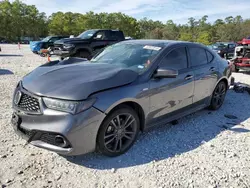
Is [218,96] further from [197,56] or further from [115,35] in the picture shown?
[115,35]

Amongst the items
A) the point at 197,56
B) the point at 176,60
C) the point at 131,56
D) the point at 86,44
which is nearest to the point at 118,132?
the point at 131,56

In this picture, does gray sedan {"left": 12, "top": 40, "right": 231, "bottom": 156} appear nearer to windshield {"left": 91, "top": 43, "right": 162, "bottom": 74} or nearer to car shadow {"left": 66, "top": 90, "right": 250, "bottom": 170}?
windshield {"left": 91, "top": 43, "right": 162, "bottom": 74}

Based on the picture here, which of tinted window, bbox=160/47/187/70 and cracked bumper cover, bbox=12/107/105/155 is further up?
tinted window, bbox=160/47/187/70

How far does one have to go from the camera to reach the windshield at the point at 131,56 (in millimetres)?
3858

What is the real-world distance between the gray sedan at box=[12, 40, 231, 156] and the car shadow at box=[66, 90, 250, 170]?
182 mm

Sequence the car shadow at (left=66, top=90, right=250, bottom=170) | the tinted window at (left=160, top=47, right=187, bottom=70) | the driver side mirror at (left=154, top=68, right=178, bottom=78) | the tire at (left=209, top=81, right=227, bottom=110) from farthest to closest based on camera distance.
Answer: the tire at (left=209, top=81, right=227, bottom=110) → the tinted window at (left=160, top=47, right=187, bottom=70) → the driver side mirror at (left=154, top=68, right=178, bottom=78) → the car shadow at (left=66, top=90, right=250, bottom=170)

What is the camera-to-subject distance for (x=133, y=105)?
353 centimetres

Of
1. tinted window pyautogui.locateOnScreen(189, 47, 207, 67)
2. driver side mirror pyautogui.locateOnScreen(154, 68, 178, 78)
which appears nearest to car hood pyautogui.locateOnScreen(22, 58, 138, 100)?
driver side mirror pyautogui.locateOnScreen(154, 68, 178, 78)

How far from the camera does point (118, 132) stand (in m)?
3.38

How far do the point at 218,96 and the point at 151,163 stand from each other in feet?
9.53

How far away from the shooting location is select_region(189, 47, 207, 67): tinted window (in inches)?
183

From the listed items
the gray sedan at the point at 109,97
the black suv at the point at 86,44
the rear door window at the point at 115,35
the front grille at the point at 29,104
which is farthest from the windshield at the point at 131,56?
the rear door window at the point at 115,35

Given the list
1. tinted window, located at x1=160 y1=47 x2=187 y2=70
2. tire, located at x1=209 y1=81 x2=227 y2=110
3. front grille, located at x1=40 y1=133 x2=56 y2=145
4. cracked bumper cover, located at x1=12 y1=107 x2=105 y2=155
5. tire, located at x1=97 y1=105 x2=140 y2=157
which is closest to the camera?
cracked bumper cover, located at x1=12 y1=107 x2=105 y2=155

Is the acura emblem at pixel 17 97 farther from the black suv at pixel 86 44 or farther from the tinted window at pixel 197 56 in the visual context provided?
the black suv at pixel 86 44
